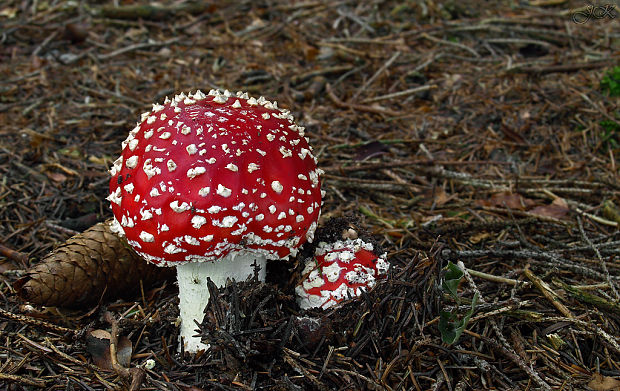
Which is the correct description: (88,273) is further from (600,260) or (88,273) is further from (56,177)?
(600,260)

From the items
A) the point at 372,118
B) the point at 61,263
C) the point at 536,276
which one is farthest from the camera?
the point at 372,118

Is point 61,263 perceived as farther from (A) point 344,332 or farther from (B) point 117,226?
(A) point 344,332

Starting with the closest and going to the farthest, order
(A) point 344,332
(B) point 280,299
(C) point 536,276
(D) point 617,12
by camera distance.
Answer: (A) point 344,332 < (B) point 280,299 < (C) point 536,276 < (D) point 617,12

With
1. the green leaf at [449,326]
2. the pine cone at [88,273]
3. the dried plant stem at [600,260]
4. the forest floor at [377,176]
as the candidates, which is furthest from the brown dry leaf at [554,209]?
the pine cone at [88,273]

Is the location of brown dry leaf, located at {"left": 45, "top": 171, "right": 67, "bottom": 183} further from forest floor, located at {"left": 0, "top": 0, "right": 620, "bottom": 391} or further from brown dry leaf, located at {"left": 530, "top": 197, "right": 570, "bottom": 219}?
brown dry leaf, located at {"left": 530, "top": 197, "right": 570, "bottom": 219}

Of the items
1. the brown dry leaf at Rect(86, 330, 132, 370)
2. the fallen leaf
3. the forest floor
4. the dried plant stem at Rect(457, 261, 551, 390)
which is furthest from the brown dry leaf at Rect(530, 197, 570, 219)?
the brown dry leaf at Rect(86, 330, 132, 370)

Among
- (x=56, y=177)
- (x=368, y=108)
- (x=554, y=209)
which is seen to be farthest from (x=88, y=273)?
(x=554, y=209)

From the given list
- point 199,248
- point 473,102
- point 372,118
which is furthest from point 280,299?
point 473,102
